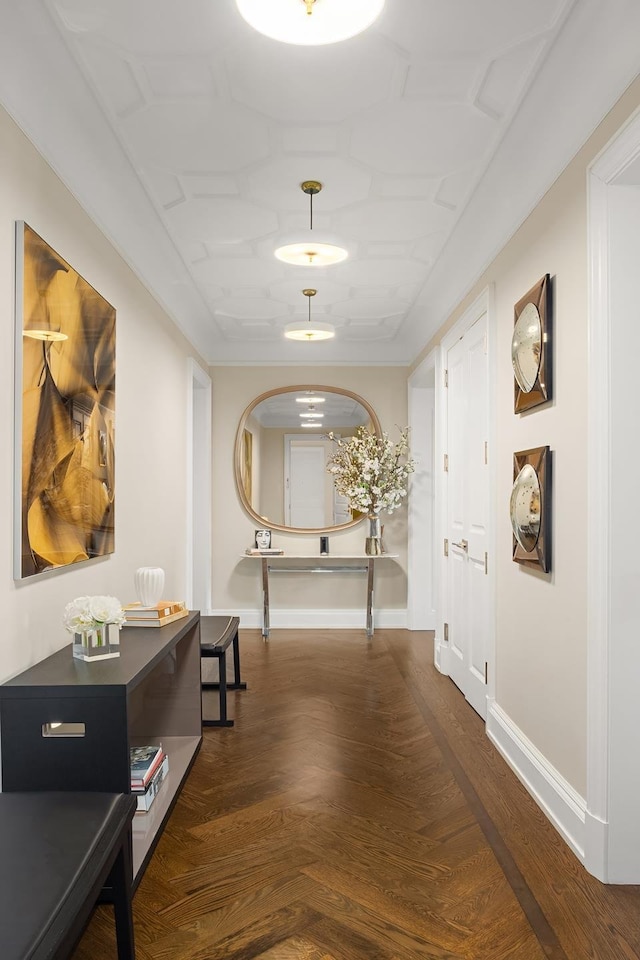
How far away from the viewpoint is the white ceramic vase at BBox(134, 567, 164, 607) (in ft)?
9.93

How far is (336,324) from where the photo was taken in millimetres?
5797

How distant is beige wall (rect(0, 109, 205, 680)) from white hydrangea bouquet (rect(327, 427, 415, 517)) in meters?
1.79

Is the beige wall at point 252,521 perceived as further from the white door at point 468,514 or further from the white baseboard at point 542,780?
the white baseboard at point 542,780

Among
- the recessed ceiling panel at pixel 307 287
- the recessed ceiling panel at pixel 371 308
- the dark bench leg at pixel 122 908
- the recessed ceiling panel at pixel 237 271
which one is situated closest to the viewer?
the dark bench leg at pixel 122 908

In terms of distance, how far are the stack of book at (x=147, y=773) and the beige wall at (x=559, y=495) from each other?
153cm

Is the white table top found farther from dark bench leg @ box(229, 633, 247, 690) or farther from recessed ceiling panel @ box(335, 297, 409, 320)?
recessed ceiling panel @ box(335, 297, 409, 320)

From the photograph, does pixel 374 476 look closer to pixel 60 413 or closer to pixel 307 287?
pixel 307 287

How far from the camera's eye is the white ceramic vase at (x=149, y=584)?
9.93ft

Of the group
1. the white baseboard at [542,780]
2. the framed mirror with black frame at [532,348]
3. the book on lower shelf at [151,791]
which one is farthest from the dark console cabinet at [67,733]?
the framed mirror with black frame at [532,348]

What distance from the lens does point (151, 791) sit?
256 cm

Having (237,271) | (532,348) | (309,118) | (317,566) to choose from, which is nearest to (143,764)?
(532,348)

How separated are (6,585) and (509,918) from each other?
5.91 ft

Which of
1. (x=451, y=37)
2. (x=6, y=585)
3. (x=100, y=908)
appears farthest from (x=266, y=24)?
(x=100, y=908)

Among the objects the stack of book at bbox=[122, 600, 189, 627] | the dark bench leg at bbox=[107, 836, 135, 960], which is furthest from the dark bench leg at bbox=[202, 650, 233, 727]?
the dark bench leg at bbox=[107, 836, 135, 960]
